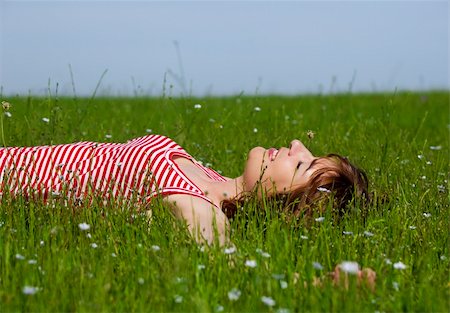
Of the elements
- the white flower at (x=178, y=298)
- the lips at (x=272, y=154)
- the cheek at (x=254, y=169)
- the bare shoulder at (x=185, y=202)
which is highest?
the lips at (x=272, y=154)

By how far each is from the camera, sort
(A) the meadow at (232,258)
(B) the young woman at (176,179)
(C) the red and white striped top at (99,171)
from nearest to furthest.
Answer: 1. (A) the meadow at (232,258)
2. (B) the young woman at (176,179)
3. (C) the red and white striped top at (99,171)

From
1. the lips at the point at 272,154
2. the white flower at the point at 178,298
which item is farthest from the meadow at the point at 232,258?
the lips at the point at 272,154

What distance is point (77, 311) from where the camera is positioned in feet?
11.7

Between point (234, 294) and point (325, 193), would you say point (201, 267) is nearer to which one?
point (234, 294)

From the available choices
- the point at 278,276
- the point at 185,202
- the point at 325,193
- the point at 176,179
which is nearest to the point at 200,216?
the point at 185,202

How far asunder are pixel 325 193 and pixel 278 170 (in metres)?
0.32

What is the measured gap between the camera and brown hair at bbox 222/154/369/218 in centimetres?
505

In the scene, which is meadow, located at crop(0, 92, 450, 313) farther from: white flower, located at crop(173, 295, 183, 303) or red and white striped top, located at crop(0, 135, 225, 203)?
red and white striped top, located at crop(0, 135, 225, 203)

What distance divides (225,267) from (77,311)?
76 centimetres

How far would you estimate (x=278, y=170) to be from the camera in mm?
5125

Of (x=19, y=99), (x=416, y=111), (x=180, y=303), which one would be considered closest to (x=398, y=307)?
(x=180, y=303)

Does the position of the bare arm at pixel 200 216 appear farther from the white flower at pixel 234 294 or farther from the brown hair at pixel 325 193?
the white flower at pixel 234 294

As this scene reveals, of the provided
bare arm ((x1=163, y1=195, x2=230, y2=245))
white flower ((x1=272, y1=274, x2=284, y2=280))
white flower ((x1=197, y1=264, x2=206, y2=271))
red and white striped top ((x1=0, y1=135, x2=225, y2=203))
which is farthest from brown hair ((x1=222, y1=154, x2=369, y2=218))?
white flower ((x1=272, y1=274, x2=284, y2=280))

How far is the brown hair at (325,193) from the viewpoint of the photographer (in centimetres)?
505
